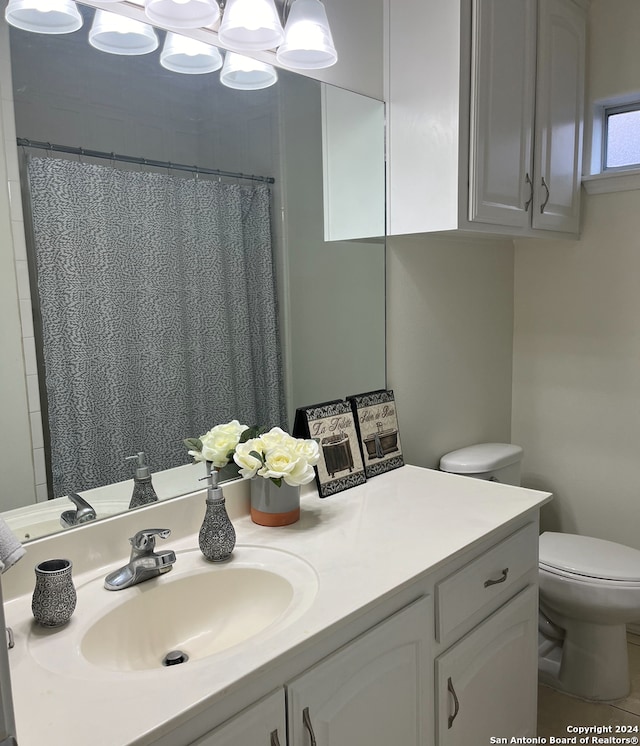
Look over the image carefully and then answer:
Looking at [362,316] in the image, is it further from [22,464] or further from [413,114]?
[22,464]

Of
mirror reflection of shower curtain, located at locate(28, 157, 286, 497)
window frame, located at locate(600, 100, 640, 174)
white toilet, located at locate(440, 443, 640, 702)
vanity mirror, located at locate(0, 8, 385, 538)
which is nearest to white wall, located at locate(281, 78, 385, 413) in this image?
vanity mirror, located at locate(0, 8, 385, 538)

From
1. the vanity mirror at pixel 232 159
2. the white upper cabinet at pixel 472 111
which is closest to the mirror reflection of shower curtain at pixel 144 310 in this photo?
the vanity mirror at pixel 232 159

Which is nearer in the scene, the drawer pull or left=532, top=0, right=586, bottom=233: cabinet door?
the drawer pull

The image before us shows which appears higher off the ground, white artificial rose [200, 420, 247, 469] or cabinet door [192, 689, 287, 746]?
white artificial rose [200, 420, 247, 469]

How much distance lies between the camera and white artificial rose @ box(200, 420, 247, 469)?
1.53 meters

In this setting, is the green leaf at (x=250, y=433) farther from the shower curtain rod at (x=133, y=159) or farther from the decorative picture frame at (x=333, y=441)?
the shower curtain rod at (x=133, y=159)

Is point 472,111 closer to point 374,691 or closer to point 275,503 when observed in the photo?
point 275,503

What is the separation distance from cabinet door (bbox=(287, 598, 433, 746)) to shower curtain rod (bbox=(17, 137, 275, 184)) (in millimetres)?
1110

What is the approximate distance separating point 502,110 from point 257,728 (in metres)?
1.78

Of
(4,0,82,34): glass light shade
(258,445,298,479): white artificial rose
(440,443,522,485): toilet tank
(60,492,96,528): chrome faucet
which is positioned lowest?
(440,443,522,485): toilet tank

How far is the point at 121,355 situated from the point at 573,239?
1.89 m

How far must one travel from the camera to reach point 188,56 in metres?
1.50

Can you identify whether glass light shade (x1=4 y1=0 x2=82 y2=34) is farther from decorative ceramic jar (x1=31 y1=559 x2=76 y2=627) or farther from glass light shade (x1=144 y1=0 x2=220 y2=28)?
decorative ceramic jar (x1=31 y1=559 x2=76 y2=627)

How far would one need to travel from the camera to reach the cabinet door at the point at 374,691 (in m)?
1.08
